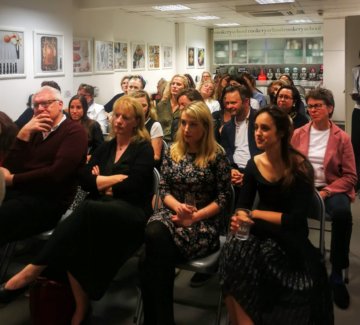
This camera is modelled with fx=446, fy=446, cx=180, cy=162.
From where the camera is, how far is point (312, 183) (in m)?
2.30

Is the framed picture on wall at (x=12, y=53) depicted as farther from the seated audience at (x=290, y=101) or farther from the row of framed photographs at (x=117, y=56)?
the seated audience at (x=290, y=101)

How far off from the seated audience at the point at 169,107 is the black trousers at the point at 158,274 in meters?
2.35

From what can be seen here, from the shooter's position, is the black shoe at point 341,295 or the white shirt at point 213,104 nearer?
the black shoe at point 341,295

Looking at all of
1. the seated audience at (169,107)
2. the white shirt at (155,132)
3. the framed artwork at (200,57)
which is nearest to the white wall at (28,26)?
the seated audience at (169,107)

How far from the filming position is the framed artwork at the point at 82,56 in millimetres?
7012

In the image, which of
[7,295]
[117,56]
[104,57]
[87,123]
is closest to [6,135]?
[7,295]

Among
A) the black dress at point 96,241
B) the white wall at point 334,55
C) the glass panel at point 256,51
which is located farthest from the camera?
the glass panel at point 256,51

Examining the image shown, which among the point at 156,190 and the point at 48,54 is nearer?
the point at 156,190

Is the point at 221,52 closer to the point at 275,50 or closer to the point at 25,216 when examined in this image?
the point at 275,50

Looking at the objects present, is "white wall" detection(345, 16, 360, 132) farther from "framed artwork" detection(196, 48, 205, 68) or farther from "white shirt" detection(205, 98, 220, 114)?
"framed artwork" detection(196, 48, 205, 68)

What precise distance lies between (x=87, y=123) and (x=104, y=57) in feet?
13.2

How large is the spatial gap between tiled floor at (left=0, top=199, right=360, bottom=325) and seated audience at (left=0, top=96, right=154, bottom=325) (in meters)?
0.16

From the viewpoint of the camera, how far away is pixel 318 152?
3.12 metres

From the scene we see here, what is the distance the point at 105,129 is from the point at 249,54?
896 centimetres
